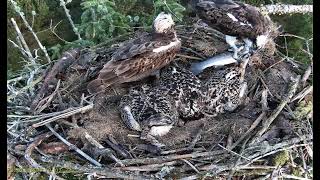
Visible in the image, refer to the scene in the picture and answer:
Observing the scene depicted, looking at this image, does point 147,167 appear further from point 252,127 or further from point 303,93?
point 303,93

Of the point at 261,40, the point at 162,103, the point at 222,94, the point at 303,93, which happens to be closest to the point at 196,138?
the point at 162,103

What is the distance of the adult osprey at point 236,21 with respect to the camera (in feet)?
16.1

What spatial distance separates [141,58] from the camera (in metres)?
4.68

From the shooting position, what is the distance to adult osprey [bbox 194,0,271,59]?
16.1ft

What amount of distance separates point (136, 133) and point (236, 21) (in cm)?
136

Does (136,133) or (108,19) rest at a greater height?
(108,19)

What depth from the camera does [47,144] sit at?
421 cm

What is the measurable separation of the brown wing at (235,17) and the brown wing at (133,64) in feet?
1.69

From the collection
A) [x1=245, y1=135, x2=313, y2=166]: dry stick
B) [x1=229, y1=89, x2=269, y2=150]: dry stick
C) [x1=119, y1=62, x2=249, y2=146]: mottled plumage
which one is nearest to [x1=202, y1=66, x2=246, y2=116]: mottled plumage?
[x1=119, y1=62, x2=249, y2=146]: mottled plumage

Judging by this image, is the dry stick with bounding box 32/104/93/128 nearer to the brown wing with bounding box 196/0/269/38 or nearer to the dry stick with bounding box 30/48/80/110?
the dry stick with bounding box 30/48/80/110

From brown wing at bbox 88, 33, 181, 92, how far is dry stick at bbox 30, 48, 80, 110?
423 millimetres

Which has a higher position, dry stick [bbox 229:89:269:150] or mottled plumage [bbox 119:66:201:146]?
mottled plumage [bbox 119:66:201:146]

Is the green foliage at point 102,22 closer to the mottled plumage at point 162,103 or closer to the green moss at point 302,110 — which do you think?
the mottled plumage at point 162,103


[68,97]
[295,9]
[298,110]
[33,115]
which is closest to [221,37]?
[295,9]
